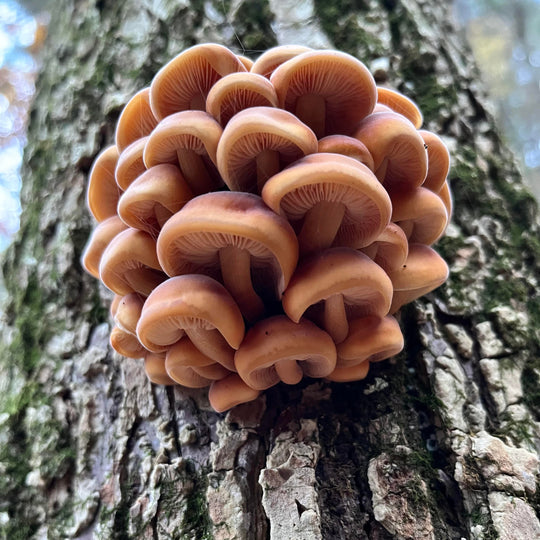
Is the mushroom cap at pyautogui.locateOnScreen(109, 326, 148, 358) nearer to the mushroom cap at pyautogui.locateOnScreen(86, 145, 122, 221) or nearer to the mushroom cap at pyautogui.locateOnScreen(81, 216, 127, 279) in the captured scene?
the mushroom cap at pyautogui.locateOnScreen(81, 216, 127, 279)

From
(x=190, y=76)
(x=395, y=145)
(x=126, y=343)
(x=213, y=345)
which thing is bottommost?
(x=213, y=345)

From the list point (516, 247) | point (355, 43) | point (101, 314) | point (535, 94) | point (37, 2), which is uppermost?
point (535, 94)

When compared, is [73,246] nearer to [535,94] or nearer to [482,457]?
[482,457]

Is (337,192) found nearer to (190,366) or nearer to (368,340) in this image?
(368,340)

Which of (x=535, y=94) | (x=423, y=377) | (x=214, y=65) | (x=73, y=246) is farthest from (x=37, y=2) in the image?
(x=535, y=94)

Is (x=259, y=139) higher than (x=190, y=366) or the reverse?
higher

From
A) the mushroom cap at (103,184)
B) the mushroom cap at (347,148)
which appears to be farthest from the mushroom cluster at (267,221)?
the mushroom cap at (103,184)

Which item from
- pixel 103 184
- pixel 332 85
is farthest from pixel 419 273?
pixel 103 184
